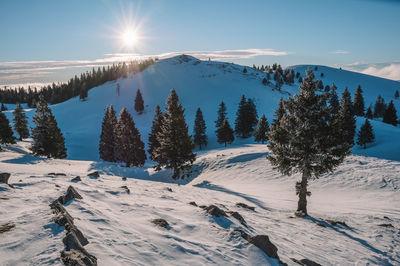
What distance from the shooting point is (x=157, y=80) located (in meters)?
127

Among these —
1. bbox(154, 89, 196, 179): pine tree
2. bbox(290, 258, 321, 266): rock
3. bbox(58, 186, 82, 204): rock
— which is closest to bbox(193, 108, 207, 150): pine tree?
bbox(154, 89, 196, 179): pine tree

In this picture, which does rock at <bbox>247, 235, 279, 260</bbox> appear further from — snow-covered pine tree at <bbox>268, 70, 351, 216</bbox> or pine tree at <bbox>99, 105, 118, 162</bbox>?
pine tree at <bbox>99, 105, 118, 162</bbox>

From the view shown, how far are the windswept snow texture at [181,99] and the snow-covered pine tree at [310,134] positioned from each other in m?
42.5

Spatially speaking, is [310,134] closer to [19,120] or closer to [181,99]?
[19,120]

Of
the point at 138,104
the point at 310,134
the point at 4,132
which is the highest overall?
the point at 310,134

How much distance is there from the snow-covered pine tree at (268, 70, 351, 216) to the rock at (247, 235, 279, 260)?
26.9ft

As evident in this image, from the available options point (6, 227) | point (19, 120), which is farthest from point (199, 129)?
point (6, 227)

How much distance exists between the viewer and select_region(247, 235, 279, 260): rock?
22.4ft

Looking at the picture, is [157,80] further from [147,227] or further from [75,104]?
[147,227]

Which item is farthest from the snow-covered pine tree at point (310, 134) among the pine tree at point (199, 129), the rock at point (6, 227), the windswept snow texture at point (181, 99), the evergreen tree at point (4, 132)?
the evergreen tree at point (4, 132)

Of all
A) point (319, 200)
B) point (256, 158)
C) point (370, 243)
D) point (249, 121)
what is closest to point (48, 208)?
point (370, 243)

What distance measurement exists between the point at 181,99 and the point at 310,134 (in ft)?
307

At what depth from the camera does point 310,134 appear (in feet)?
44.1

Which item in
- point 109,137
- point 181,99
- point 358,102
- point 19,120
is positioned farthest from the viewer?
point 181,99
